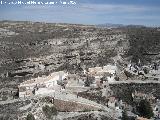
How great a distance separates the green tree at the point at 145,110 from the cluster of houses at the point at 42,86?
14.9 meters

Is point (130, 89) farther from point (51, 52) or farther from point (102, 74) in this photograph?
point (51, 52)


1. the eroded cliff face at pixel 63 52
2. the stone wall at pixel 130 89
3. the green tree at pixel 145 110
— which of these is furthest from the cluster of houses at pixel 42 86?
the green tree at pixel 145 110

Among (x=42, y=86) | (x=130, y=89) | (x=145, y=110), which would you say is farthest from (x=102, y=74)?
(x=145, y=110)

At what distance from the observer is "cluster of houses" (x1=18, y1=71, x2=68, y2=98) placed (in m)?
69.8

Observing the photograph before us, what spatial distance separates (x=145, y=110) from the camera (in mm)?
63875

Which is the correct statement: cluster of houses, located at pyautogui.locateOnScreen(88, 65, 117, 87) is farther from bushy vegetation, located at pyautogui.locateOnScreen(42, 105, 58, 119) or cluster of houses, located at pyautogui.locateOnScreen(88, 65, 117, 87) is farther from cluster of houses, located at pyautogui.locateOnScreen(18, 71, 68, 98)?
bushy vegetation, located at pyautogui.locateOnScreen(42, 105, 58, 119)

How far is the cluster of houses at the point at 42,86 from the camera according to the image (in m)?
69.8

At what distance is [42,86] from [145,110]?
17.8 meters

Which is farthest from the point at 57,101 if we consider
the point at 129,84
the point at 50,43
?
the point at 50,43

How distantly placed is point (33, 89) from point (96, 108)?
12031 mm

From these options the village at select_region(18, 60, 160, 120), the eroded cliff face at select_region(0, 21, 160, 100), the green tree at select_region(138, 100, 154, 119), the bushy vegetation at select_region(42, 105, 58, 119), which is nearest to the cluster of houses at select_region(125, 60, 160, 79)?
the village at select_region(18, 60, 160, 120)

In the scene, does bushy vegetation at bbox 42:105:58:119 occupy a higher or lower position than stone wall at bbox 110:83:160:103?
lower

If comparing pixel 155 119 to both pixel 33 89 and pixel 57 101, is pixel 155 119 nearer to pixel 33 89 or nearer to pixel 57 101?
pixel 57 101

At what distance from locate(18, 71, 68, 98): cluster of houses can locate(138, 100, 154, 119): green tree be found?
14874mm
